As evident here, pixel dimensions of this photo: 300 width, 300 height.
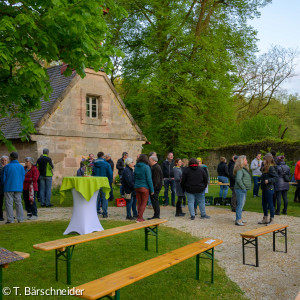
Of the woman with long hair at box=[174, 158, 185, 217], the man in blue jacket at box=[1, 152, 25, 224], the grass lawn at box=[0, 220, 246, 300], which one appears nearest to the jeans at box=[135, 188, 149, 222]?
the grass lawn at box=[0, 220, 246, 300]

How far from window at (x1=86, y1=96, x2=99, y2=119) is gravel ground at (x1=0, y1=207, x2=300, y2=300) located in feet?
24.9

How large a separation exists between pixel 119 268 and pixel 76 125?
1257 cm

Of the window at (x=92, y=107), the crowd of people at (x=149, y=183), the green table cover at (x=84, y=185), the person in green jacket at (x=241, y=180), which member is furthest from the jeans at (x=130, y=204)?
the window at (x=92, y=107)

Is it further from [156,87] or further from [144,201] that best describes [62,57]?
[156,87]

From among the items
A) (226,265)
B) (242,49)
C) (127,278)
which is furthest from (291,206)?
(242,49)

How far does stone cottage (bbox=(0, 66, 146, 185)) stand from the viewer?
16.5m

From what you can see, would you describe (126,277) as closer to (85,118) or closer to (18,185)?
(18,185)

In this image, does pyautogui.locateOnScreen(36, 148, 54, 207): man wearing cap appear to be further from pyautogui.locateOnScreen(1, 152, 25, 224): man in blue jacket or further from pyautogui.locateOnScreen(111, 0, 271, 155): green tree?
pyautogui.locateOnScreen(111, 0, 271, 155): green tree

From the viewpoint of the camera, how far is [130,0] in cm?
2286

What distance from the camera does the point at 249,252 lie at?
7.29m

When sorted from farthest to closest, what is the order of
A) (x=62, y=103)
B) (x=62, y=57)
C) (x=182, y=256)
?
(x=62, y=103), (x=62, y=57), (x=182, y=256)

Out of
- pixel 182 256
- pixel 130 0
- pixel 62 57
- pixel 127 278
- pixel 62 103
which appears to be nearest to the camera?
pixel 127 278

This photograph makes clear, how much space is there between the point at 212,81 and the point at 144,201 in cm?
1513

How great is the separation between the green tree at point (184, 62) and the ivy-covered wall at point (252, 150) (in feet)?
7.57
